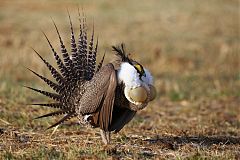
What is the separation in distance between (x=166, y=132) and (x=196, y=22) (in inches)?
402

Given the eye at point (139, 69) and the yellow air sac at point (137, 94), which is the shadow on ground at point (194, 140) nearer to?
the yellow air sac at point (137, 94)

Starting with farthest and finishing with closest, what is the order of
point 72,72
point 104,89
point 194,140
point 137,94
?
point 194,140 → point 72,72 → point 104,89 → point 137,94

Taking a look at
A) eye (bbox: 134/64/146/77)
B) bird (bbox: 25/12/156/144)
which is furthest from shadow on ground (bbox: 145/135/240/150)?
eye (bbox: 134/64/146/77)

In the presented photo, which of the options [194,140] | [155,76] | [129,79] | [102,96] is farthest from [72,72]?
[155,76]

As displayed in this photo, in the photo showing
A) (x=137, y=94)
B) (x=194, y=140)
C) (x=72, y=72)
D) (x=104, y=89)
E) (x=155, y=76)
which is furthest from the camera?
(x=155, y=76)

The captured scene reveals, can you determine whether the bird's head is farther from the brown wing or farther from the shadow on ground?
the shadow on ground

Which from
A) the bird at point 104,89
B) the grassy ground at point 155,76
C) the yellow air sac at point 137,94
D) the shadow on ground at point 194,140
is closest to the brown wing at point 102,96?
the bird at point 104,89

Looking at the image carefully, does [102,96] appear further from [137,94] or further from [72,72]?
[72,72]

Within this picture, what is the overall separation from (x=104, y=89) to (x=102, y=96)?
0.07m

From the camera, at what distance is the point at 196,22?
17.0 meters

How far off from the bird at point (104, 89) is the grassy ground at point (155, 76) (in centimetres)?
29

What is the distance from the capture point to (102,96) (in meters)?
5.70

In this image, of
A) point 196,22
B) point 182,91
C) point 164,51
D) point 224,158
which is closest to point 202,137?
point 224,158

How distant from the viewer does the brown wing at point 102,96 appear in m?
5.62
